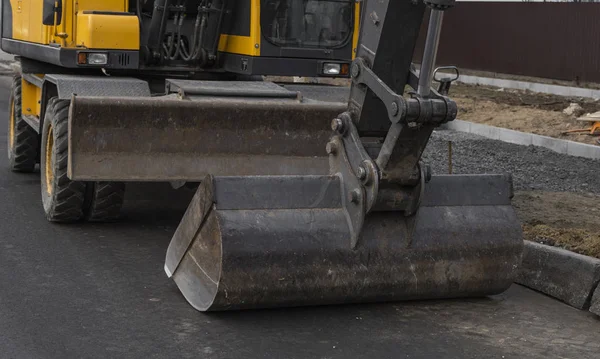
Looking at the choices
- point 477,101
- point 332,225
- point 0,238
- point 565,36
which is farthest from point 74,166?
point 565,36

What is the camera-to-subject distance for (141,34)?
9578 mm

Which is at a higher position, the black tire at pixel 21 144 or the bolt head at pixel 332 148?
the bolt head at pixel 332 148

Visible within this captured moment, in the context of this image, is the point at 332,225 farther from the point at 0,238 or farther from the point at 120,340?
the point at 0,238

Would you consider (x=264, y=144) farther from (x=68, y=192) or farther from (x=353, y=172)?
(x=353, y=172)

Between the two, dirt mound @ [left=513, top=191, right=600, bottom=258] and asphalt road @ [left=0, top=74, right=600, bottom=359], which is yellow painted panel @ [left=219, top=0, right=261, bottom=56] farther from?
dirt mound @ [left=513, top=191, right=600, bottom=258]

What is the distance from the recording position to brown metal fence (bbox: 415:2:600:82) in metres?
24.4

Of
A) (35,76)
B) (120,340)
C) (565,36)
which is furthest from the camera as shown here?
(565,36)

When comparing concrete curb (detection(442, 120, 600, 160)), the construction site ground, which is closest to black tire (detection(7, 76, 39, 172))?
concrete curb (detection(442, 120, 600, 160))

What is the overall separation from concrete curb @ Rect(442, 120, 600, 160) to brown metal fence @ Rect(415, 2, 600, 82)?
811cm

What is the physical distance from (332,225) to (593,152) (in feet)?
26.9

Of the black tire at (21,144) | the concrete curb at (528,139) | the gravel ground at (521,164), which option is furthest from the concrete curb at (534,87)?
the black tire at (21,144)

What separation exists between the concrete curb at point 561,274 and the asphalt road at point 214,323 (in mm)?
88

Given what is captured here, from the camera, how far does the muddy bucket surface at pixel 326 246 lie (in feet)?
20.7

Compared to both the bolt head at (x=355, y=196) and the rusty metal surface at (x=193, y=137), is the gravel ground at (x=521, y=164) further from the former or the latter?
the bolt head at (x=355, y=196)
